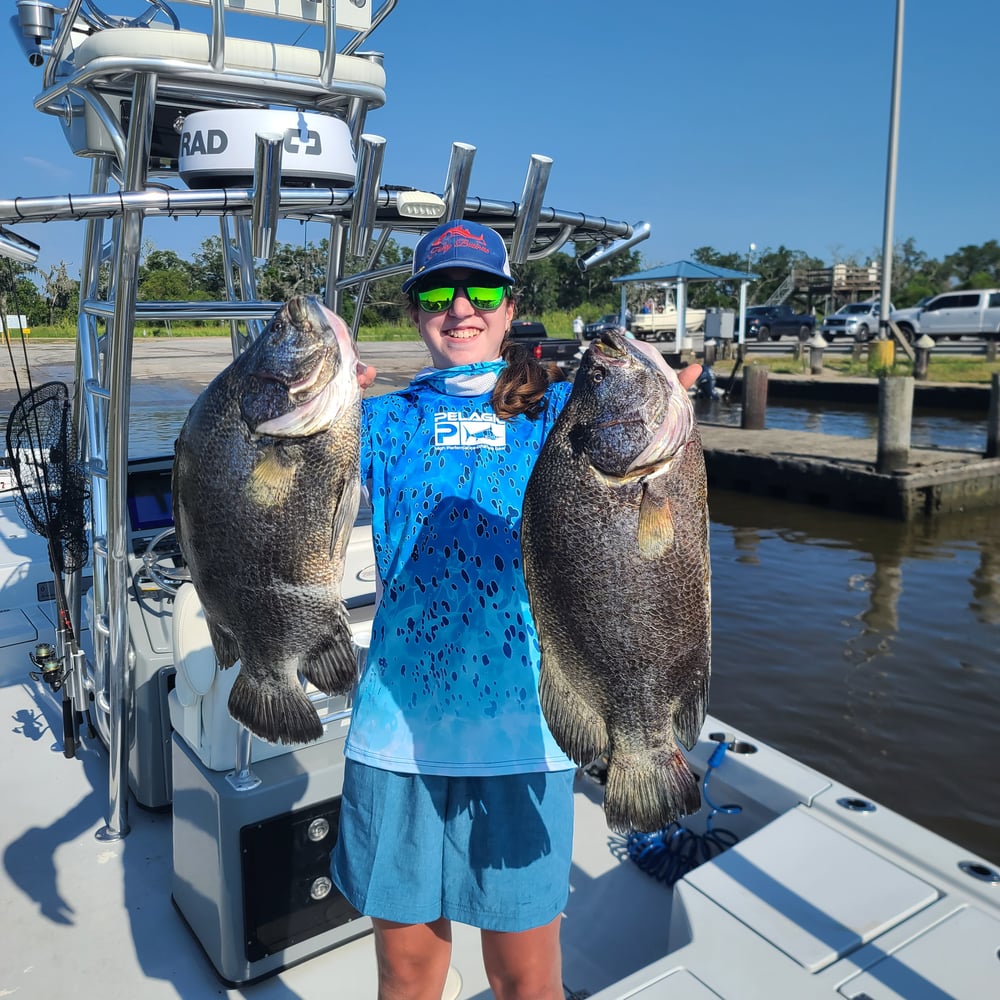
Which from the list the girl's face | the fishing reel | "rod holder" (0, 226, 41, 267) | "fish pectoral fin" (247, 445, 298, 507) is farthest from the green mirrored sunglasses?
the fishing reel

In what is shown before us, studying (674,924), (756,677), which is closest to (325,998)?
(674,924)

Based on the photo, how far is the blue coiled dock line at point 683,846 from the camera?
11.2 feet

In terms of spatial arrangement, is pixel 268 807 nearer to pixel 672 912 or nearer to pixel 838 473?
pixel 672 912

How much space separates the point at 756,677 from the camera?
8062 mm

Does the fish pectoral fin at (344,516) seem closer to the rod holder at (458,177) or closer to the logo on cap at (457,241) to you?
the logo on cap at (457,241)

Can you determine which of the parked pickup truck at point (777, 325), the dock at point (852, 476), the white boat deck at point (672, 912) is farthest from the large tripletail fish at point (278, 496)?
the parked pickup truck at point (777, 325)

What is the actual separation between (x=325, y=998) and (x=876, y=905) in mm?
1782

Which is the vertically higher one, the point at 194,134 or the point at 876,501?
the point at 194,134

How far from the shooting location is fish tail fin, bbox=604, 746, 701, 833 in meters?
1.68

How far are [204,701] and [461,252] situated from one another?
175cm

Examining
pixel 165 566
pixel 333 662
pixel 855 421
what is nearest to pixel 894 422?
pixel 855 421

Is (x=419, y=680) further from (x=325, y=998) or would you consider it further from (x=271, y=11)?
(x=271, y=11)

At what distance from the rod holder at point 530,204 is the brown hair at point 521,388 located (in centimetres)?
115

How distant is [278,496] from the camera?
1.61 meters
